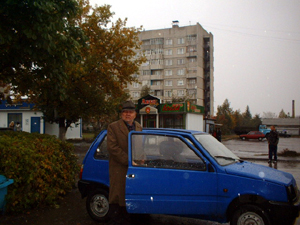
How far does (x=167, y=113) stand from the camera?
34.8 m

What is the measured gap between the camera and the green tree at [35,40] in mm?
7457

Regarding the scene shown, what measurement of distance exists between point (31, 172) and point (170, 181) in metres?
3.03

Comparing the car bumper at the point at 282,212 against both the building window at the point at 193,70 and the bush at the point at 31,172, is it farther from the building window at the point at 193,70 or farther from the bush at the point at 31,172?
the building window at the point at 193,70

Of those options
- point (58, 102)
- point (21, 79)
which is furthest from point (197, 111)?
point (21, 79)

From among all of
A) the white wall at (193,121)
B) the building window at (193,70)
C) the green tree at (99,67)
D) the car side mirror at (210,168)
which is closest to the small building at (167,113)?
the white wall at (193,121)

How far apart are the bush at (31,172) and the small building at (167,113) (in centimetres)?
2789

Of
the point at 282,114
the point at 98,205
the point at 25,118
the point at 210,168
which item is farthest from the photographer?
the point at 282,114

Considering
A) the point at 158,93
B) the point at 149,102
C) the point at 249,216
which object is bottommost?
the point at 249,216

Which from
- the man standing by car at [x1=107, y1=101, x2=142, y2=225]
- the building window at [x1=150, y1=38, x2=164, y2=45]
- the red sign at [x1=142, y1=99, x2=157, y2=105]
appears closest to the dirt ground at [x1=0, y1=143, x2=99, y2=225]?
the man standing by car at [x1=107, y1=101, x2=142, y2=225]

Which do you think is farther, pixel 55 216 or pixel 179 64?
pixel 179 64

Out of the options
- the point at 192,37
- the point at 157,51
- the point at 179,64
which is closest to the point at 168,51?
the point at 157,51

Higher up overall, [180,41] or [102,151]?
[180,41]

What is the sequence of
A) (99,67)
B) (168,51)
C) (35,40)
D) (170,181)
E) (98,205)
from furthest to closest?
(168,51) < (99,67) < (35,40) < (98,205) < (170,181)

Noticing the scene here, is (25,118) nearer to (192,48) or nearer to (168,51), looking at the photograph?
(168,51)
